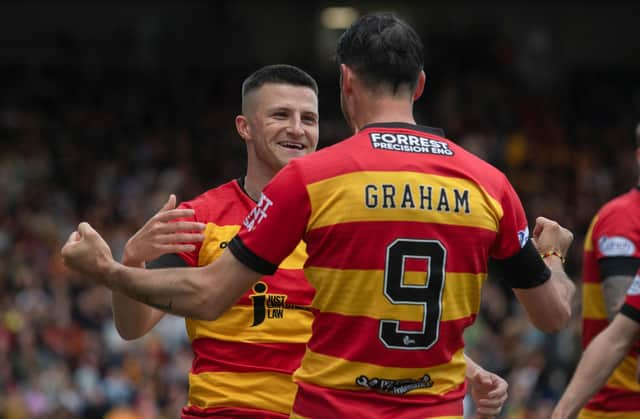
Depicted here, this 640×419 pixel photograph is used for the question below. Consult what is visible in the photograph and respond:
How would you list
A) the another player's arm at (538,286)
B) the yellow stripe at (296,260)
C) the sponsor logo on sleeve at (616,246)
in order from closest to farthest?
the another player's arm at (538,286) → the yellow stripe at (296,260) → the sponsor logo on sleeve at (616,246)

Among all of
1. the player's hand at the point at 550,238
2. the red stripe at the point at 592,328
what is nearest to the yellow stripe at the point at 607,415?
the red stripe at the point at 592,328

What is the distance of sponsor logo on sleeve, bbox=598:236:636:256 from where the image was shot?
5.82 m

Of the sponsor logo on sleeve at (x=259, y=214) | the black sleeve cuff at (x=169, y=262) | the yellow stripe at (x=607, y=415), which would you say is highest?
the sponsor logo on sleeve at (x=259, y=214)

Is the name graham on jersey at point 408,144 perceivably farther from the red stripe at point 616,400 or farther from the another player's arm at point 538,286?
the red stripe at point 616,400

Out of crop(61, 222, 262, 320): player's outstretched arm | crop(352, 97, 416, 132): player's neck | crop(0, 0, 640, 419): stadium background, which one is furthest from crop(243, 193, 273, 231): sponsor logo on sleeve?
crop(0, 0, 640, 419): stadium background

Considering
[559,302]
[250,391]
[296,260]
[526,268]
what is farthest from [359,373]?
[296,260]

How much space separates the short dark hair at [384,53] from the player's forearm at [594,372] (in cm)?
181

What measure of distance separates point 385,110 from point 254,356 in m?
1.57

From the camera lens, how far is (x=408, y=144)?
4062mm

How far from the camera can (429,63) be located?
22406mm

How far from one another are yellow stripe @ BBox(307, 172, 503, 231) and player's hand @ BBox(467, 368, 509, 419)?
38.7 inches

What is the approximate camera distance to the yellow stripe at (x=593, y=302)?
6117 millimetres

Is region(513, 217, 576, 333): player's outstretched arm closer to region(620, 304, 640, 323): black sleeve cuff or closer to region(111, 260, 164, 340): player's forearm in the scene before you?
region(620, 304, 640, 323): black sleeve cuff

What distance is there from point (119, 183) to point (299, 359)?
13.9 meters
